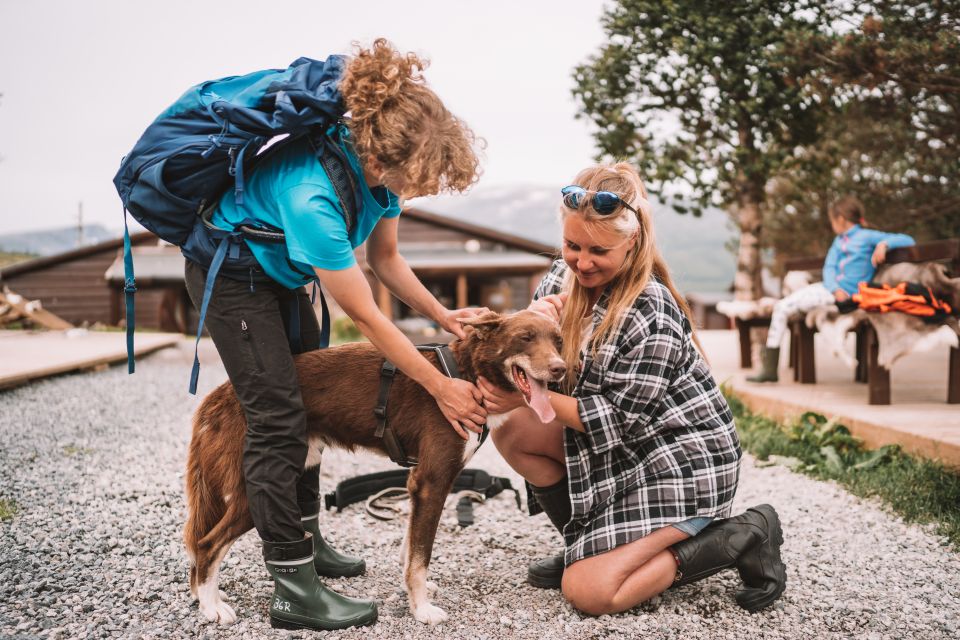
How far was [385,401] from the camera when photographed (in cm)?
313

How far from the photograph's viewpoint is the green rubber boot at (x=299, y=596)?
2.88m

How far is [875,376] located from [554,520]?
3.70 metres

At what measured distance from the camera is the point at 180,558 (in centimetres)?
354

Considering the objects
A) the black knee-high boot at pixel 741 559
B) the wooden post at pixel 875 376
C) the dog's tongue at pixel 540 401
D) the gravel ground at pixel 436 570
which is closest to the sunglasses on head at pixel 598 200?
the dog's tongue at pixel 540 401

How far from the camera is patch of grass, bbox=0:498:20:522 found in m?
3.88

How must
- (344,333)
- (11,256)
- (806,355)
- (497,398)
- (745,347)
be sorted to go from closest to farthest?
(497,398), (806,355), (745,347), (344,333), (11,256)

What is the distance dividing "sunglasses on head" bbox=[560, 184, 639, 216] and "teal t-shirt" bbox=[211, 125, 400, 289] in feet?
2.67

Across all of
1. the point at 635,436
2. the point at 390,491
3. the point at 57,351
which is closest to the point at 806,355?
the point at 390,491

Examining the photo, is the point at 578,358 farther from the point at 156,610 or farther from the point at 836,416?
the point at 836,416

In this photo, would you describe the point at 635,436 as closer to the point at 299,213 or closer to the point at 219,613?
the point at 299,213

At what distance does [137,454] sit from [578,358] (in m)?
3.72

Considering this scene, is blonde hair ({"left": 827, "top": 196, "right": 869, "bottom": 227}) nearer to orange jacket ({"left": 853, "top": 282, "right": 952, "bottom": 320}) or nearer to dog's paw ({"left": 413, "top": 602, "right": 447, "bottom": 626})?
orange jacket ({"left": 853, "top": 282, "right": 952, "bottom": 320})

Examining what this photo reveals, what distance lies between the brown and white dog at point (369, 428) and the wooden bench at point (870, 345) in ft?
12.5

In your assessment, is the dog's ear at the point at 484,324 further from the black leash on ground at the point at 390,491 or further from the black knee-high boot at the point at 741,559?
the black leash on ground at the point at 390,491
